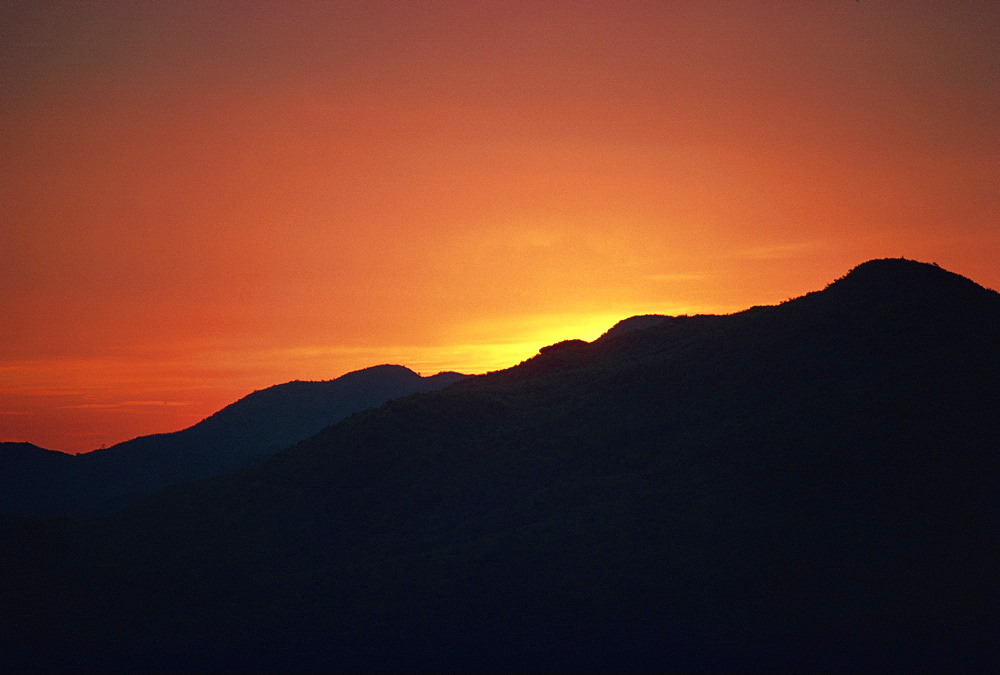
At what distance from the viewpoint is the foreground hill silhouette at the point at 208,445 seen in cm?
10938

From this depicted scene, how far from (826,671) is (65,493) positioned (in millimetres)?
107532

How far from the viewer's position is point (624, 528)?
4000cm

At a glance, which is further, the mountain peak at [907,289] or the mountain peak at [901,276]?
the mountain peak at [901,276]

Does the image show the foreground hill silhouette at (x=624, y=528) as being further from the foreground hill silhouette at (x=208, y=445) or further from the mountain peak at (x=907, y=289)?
the foreground hill silhouette at (x=208, y=445)

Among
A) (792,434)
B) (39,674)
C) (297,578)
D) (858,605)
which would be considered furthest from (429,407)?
(858,605)

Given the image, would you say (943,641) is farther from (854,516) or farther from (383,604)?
(383,604)

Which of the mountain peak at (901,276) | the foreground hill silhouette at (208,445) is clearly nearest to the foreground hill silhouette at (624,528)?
the mountain peak at (901,276)

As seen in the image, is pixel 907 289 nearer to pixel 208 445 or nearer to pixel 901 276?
pixel 901 276

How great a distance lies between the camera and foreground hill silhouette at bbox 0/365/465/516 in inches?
4306

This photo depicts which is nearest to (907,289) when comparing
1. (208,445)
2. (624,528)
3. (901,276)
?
(901,276)

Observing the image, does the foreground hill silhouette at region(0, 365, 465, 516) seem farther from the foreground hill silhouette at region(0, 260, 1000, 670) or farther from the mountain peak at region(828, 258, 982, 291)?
the mountain peak at region(828, 258, 982, 291)

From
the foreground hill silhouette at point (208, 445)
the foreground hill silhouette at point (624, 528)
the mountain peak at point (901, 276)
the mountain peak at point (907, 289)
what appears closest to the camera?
the foreground hill silhouette at point (624, 528)

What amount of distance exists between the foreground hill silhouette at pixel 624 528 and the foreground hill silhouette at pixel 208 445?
56.6m

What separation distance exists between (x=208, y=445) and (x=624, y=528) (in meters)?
92.4
